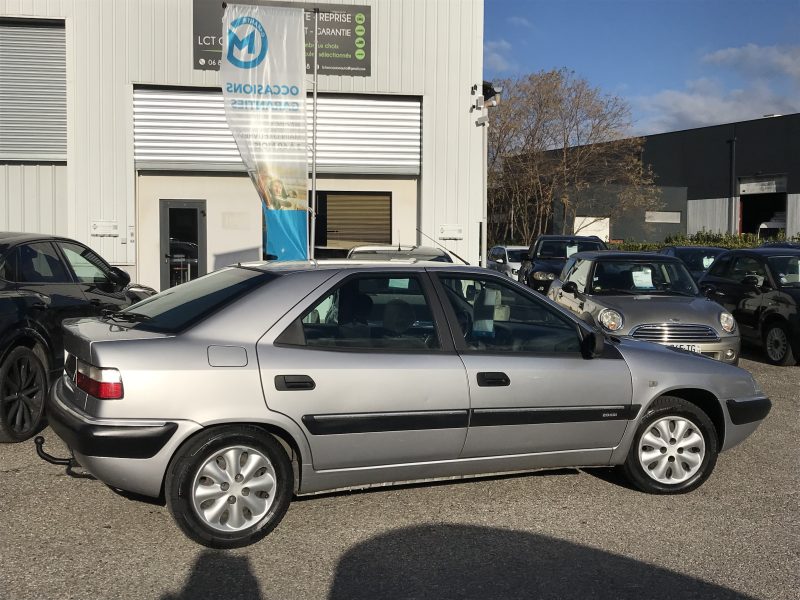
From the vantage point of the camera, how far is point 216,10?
1435 centimetres

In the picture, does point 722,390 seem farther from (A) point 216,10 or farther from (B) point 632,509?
(A) point 216,10

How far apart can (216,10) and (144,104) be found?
2.08 meters

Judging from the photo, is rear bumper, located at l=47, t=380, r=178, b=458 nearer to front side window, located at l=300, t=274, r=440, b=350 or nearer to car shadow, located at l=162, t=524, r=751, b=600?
car shadow, located at l=162, t=524, r=751, b=600

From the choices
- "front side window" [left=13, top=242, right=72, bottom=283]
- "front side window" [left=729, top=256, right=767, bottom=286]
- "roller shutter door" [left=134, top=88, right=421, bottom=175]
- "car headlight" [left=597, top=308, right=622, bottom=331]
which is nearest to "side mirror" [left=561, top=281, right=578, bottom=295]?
"car headlight" [left=597, top=308, right=622, bottom=331]

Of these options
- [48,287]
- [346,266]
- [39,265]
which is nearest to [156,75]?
[39,265]

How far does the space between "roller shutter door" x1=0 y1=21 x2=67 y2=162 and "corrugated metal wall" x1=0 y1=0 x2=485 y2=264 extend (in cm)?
48

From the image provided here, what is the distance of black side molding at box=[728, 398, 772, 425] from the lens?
5.58m

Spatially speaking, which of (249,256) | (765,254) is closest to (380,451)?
(765,254)

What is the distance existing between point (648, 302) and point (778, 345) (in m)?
3.16

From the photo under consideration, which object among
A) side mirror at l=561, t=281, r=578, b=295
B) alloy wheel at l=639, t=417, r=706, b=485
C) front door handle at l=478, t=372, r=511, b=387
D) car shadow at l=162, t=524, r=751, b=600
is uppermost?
side mirror at l=561, t=281, r=578, b=295

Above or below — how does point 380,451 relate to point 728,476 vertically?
above

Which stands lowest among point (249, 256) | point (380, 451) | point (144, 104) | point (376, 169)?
point (380, 451)

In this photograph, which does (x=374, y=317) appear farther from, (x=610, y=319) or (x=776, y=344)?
(x=776, y=344)

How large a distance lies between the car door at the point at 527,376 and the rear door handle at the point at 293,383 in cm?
96
